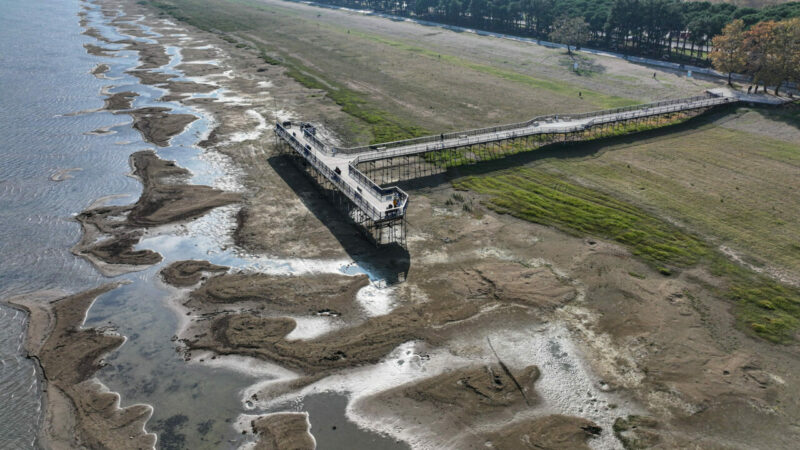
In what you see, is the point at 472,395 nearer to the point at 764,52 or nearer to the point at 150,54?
the point at 764,52

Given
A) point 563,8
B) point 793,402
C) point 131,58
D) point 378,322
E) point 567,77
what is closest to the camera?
point 793,402

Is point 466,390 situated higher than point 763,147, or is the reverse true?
point 763,147

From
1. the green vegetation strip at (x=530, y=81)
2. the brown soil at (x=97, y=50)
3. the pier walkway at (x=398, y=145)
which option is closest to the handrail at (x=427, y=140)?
the pier walkway at (x=398, y=145)

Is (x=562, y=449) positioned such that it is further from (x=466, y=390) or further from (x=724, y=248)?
(x=724, y=248)

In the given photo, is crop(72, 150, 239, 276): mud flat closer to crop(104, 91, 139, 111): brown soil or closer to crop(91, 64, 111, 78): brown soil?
crop(104, 91, 139, 111): brown soil

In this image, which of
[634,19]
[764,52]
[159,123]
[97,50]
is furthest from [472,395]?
[97,50]

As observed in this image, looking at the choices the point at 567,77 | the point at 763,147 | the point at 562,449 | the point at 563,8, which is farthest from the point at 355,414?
the point at 563,8

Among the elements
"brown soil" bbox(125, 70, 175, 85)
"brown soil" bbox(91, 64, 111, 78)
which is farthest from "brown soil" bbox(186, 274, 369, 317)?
"brown soil" bbox(91, 64, 111, 78)
